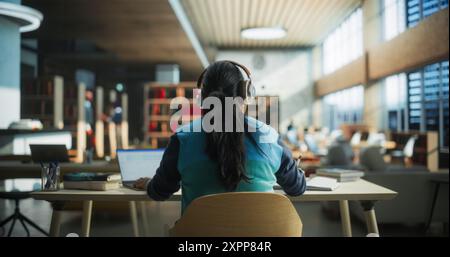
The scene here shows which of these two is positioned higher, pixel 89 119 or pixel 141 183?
pixel 89 119

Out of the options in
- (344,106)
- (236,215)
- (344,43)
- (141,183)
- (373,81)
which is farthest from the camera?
(344,106)

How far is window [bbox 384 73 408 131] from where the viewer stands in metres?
10.5

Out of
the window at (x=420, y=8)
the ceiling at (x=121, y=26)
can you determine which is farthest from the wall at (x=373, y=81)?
the ceiling at (x=121, y=26)

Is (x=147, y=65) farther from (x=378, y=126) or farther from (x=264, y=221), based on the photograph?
(x=264, y=221)

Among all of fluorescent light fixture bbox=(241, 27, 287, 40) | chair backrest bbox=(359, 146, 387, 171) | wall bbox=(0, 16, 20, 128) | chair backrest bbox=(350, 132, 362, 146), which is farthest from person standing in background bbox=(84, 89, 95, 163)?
chair backrest bbox=(350, 132, 362, 146)

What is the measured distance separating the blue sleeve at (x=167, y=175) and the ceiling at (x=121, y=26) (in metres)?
5.64

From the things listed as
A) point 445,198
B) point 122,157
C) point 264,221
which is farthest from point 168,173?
point 445,198

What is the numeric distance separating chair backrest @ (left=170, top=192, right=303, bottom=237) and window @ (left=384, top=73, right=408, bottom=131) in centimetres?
945

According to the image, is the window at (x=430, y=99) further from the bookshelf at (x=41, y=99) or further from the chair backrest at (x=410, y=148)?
the bookshelf at (x=41, y=99)

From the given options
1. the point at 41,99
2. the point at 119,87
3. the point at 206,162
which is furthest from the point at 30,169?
the point at 119,87

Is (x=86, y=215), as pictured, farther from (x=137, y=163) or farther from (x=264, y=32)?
(x=264, y=32)

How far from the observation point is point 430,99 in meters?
9.19

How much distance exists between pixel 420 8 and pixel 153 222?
7.04m

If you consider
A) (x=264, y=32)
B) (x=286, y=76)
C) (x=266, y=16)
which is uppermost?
(x=266, y=16)
